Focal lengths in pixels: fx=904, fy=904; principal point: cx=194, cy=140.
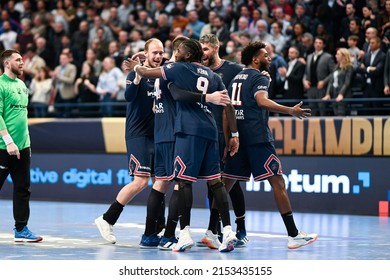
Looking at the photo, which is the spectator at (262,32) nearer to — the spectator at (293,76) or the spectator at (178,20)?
the spectator at (293,76)

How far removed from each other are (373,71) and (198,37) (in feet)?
17.2

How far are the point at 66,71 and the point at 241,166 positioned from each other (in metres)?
11.3

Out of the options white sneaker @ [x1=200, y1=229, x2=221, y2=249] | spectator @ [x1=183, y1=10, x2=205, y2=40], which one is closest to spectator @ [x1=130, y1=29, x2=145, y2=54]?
spectator @ [x1=183, y1=10, x2=205, y2=40]

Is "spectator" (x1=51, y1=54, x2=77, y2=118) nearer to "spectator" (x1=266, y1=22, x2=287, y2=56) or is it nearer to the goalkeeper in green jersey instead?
"spectator" (x1=266, y1=22, x2=287, y2=56)

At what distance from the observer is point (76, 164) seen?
2006 centimetres

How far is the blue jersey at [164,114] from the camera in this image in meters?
11.0

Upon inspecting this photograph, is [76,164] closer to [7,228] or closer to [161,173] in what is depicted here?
[7,228]

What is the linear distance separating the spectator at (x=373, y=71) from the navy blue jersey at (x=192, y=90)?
7273 mm

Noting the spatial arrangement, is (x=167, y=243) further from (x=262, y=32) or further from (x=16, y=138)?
(x=262, y=32)

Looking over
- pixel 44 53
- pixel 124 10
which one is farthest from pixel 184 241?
pixel 124 10

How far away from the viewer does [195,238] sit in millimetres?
12352

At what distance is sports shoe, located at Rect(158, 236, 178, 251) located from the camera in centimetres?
1080

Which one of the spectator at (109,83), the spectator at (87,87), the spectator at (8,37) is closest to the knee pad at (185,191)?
the spectator at (109,83)

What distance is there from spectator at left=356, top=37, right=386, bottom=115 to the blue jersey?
23.4 feet
